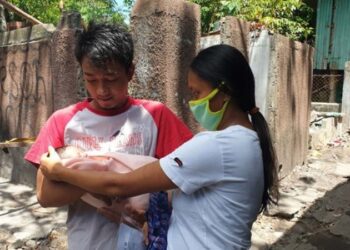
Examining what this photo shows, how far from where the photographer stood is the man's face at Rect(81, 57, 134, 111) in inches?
60.7

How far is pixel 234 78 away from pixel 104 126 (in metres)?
0.55

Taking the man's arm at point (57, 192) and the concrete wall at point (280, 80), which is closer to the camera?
the man's arm at point (57, 192)

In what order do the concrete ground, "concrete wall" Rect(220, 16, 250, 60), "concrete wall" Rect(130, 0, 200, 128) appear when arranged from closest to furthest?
"concrete wall" Rect(130, 0, 200, 128) → the concrete ground → "concrete wall" Rect(220, 16, 250, 60)

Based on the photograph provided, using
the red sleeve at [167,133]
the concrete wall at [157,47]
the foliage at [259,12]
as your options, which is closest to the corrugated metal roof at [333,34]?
the foliage at [259,12]

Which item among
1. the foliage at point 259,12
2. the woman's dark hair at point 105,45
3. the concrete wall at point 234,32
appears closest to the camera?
the woman's dark hair at point 105,45

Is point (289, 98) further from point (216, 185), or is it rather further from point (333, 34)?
point (333, 34)

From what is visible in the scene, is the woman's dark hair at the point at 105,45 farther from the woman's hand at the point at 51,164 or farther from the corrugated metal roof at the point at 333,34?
the corrugated metal roof at the point at 333,34

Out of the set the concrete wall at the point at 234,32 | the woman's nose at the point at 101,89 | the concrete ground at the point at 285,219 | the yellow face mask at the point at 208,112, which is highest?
the concrete wall at the point at 234,32

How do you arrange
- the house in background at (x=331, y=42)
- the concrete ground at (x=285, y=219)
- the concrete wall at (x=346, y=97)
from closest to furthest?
the concrete ground at (x=285, y=219), the concrete wall at (x=346, y=97), the house in background at (x=331, y=42)

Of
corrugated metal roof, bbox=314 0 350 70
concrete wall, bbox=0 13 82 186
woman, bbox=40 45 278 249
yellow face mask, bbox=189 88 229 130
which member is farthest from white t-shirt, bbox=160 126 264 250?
corrugated metal roof, bbox=314 0 350 70

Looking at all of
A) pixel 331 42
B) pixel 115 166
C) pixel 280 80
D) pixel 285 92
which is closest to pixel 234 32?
pixel 280 80

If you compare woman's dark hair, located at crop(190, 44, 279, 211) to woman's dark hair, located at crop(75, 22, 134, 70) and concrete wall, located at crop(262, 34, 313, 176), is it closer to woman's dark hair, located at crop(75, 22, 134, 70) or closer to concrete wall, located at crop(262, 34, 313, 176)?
woman's dark hair, located at crop(75, 22, 134, 70)

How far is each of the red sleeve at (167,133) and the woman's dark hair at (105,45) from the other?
9.1 inches

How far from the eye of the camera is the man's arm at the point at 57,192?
1.37m
